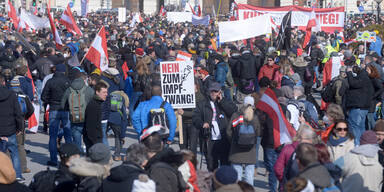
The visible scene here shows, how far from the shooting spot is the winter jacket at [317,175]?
5852 millimetres

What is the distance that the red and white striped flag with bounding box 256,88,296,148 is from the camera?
329 inches

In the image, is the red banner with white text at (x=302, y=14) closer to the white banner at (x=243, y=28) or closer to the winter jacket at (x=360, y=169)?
the white banner at (x=243, y=28)

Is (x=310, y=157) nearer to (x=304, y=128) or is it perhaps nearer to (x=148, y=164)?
(x=304, y=128)

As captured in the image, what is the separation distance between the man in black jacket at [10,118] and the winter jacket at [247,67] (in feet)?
21.3

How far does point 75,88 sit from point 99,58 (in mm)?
2017

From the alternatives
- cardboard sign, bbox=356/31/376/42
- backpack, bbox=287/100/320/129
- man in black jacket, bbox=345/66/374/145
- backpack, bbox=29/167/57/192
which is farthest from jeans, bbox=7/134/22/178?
cardboard sign, bbox=356/31/376/42

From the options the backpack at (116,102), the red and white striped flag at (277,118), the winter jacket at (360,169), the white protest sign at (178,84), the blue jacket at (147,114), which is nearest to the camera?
the winter jacket at (360,169)

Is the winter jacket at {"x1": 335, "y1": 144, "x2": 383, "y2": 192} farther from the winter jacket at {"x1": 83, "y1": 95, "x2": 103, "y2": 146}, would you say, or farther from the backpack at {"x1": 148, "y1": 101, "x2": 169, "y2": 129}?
the winter jacket at {"x1": 83, "y1": 95, "x2": 103, "y2": 146}

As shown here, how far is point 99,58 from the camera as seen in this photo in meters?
11.8

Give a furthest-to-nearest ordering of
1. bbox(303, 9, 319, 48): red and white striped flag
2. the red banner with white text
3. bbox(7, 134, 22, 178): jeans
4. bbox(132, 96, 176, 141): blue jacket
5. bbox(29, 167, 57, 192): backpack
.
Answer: the red banner with white text, bbox(303, 9, 319, 48): red and white striped flag, bbox(7, 134, 22, 178): jeans, bbox(132, 96, 176, 141): blue jacket, bbox(29, 167, 57, 192): backpack

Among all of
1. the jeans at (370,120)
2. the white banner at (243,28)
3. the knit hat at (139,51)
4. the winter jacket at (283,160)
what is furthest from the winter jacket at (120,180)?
the white banner at (243,28)

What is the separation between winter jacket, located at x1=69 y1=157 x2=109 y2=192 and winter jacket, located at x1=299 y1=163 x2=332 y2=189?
5.72 feet

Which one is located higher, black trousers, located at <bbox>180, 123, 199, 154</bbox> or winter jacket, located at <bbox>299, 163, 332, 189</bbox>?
winter jacket, located at <bbox>299, 163, 332, 189</bbox>

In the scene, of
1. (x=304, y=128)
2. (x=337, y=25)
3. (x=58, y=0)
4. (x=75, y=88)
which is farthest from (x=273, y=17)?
(x=58, y=0)
